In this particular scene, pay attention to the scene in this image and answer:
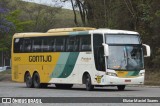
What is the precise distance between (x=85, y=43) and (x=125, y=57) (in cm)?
266

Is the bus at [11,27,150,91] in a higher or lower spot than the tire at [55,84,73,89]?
higher

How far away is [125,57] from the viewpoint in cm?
2995

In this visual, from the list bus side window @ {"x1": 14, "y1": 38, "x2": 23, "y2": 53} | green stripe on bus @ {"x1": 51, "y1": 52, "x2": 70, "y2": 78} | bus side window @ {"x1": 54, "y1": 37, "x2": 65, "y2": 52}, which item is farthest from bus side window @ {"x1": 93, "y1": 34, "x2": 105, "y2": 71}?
bus side window @ {"x1": 14, "y1": 38, "x2": 23, "y2": 53}

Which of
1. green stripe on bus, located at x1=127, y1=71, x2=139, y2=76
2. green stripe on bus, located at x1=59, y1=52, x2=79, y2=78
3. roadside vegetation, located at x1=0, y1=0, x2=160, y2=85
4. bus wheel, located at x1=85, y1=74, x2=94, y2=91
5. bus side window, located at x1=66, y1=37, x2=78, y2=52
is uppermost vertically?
roadside vegetation, located at x1=0, y1=0, x2=160, y2=85

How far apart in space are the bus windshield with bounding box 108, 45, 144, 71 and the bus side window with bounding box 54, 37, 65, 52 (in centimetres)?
425

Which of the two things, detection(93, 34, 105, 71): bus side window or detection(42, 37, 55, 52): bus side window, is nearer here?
detection(93, 34, 105, 71): bus side window

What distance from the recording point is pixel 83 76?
103ft

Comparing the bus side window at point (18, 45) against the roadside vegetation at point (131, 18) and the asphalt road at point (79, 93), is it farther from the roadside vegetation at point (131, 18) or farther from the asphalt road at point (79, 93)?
the roadside vegetation at point (131, 18)

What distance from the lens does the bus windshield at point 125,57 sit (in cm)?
2975

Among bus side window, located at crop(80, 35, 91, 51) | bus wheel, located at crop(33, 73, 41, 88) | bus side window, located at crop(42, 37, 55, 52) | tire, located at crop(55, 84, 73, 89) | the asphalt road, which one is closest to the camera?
the asphalt road

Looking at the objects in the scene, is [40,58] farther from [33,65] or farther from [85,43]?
[85,43]

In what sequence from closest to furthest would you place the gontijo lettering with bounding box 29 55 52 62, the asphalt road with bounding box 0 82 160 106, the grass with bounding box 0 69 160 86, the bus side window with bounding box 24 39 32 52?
the asphalt road with bounding box 0 82 160 106, the gontijo lettering with bounding box 29 55 52 62, the bus side window with bounding box 24 39 32 52, the grass with bounding box 0 69 160 86

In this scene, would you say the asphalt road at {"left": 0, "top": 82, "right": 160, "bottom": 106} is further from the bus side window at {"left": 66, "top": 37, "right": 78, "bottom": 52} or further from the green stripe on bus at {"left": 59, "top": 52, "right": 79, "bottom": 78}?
the bus side window at {"left": 66, "top": 37, "right": 78, "bottom": 52}

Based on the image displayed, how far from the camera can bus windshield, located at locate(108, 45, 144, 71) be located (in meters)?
29.8
